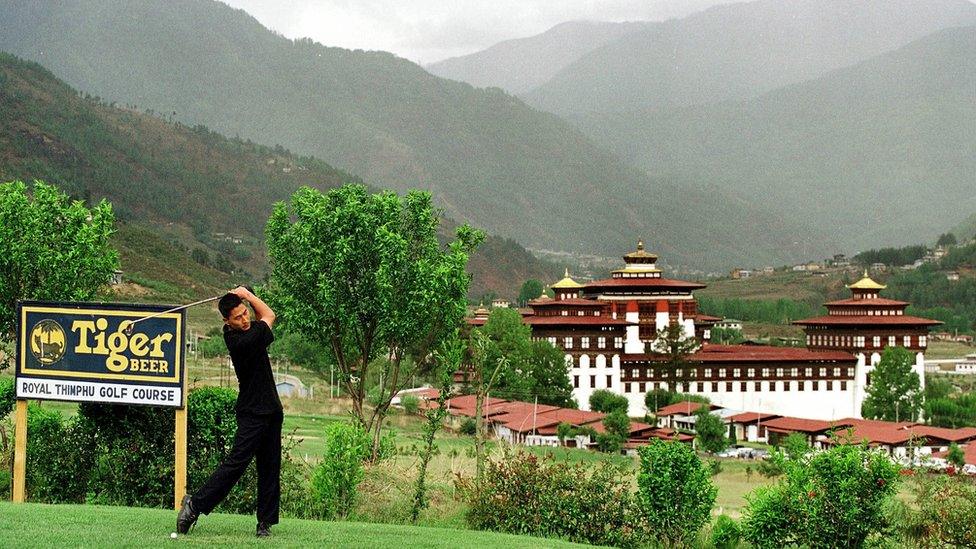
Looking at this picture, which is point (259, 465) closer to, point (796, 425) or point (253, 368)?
point (253, 368)

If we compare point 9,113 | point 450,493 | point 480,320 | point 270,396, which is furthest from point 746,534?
point 9,113

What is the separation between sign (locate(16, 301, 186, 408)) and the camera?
502 inches

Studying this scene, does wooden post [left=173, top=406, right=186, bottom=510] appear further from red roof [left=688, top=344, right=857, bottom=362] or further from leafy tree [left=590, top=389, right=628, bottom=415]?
red roof [left=688, top=344, right=857, bottom=362]

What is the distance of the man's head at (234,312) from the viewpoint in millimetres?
10312

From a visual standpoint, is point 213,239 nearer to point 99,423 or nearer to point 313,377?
point 313,377

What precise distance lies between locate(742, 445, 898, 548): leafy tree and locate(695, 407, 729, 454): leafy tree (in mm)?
39376

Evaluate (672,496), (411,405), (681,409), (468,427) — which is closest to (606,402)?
(681,409)

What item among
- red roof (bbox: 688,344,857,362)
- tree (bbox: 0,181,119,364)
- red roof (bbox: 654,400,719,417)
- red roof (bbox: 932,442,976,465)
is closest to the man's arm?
tree (bbox: 0,181,119,364)

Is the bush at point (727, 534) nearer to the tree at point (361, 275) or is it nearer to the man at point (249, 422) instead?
the man at point (249, 422)

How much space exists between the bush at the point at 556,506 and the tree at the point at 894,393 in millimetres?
52351

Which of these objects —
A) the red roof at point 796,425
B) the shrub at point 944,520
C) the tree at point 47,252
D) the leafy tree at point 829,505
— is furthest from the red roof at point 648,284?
the leafy tree at point 829,505

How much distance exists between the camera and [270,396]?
1042cm

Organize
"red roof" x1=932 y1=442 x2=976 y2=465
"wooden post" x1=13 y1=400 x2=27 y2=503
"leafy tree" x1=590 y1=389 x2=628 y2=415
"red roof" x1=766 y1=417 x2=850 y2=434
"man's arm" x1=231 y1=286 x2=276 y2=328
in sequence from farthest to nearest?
"leafy tree" x1=590 y1=389 x2=628 y2=415
"red roof" x1=766 y1=417 x2=850 y2=434
"red roof" x1=932 y1=442 x2=976 y2=465
"wooden post" x1=13 y1=400 x2=27 y2=503
"man's arm" x1=231 y1=286 x2=276 y2=328

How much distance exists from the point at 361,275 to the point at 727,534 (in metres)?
13.6
